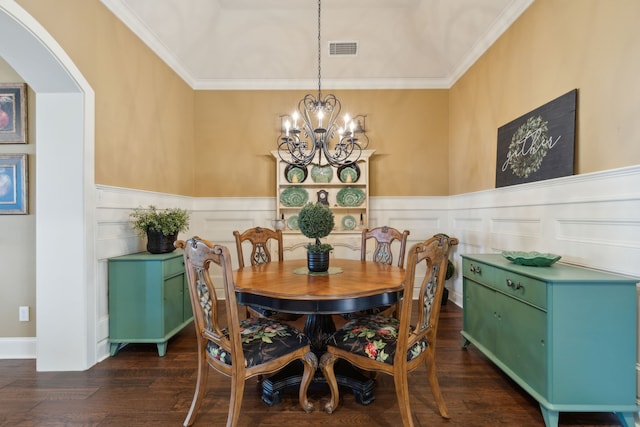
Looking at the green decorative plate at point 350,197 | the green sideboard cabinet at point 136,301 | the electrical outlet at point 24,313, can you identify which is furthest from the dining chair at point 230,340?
the green decorative plate at point 350,197

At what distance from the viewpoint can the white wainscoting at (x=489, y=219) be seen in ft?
5.92

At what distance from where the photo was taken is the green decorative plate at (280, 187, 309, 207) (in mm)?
4250

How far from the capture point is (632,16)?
5.69ft

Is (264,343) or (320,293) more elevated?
(320,293)

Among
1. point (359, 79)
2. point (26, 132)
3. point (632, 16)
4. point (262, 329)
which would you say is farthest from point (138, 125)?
point (632, 16)

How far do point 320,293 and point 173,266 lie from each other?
178cm

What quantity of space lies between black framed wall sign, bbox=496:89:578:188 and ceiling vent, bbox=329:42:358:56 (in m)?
2.06

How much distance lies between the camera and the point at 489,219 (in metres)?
3.24

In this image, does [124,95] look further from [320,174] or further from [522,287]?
[522,287]

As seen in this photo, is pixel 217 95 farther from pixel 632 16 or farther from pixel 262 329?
pixel 632 16

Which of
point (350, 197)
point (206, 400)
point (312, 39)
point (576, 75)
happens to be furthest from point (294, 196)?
point (576, 75)

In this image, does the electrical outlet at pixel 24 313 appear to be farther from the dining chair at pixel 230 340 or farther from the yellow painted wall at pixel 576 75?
the yellow painted wall at pixel 576 75

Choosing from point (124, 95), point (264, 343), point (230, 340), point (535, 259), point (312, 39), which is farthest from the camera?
point (312, 39)

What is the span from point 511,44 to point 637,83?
1.43m
